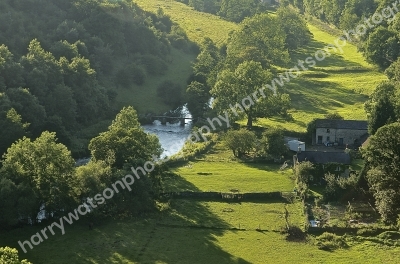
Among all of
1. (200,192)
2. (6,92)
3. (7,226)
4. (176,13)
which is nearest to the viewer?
(7,226)

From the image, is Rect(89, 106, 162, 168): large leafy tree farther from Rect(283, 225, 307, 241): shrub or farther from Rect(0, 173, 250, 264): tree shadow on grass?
Rect(283, 225, 307, 241): shrub

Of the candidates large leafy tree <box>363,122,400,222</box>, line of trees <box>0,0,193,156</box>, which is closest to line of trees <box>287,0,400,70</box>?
line of trees <box>0,0,193,156</box>

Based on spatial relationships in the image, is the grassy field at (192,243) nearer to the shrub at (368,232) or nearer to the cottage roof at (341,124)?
the shrub at (368,232)

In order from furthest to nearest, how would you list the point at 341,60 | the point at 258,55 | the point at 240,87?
the point at 341,60
the point at 258,55
the point at 240,87

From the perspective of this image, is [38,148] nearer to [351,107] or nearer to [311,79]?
[351,107]

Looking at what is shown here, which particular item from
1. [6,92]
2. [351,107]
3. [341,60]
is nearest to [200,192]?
[6,92]

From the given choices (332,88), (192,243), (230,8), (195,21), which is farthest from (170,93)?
(230,8)

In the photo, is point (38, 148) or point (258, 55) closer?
point (38, 148)
